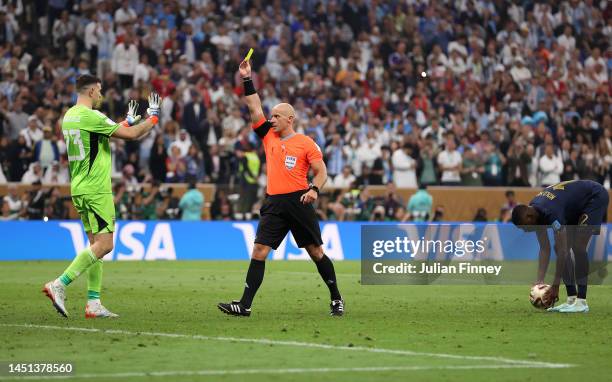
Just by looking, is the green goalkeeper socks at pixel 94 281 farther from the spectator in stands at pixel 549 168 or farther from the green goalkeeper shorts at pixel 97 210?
the spectator in stands at pixel 549 168

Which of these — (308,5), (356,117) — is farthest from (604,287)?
(308,5)

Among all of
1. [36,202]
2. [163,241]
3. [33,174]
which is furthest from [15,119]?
[163,241]

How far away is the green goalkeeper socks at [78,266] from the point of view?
13219 millimetres

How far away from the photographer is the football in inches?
581

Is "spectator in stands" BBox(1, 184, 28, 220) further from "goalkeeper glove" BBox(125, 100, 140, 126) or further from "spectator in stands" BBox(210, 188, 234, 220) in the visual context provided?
"goalkeeper glove" BBox(125, 100, 140, 126)

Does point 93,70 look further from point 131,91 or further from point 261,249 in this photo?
point 261,249

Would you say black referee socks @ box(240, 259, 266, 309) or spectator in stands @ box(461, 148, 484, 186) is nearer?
black referee socks @ box(240, 259, 266, 309)

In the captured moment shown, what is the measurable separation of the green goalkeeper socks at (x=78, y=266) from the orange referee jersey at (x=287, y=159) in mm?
2228

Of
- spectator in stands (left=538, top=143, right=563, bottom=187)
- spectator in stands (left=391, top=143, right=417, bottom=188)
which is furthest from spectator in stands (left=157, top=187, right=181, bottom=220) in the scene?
spectator in stands (left=538, top=143, right=563, bottom=187)

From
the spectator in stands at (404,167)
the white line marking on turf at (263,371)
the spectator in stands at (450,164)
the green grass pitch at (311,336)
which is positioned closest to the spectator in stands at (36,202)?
the green grass pitch at (311,336)

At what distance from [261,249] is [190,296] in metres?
3.63

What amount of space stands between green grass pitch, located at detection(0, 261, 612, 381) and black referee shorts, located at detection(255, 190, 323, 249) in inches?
37.4

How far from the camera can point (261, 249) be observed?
1380 cm
